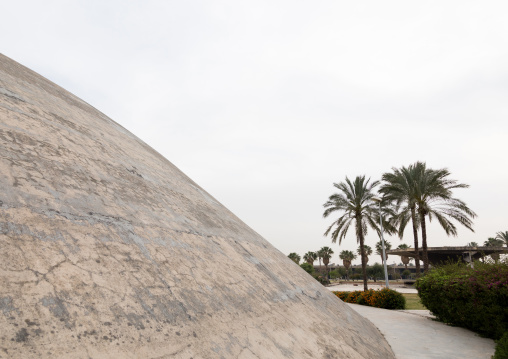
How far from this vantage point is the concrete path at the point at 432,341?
5.89 m

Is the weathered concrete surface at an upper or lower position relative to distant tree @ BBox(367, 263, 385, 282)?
upper

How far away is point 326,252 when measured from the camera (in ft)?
223

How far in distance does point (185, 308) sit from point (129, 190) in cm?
143

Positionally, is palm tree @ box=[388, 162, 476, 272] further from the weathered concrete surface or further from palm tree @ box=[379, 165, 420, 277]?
Answer: the weathered concrete surface

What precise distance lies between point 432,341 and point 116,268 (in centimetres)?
729

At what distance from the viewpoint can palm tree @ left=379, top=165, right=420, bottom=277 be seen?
20.4 metres

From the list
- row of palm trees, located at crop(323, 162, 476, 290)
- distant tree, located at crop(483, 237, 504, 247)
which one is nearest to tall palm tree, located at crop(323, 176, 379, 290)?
row of palm trees, located at crop(323, 162, 476, 290)

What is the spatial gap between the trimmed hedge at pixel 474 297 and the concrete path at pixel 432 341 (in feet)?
0.89

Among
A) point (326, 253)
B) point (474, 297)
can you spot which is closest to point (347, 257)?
point (326, 253)

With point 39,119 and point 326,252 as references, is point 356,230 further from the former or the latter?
point 326,252

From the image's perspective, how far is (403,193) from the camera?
20578 mm

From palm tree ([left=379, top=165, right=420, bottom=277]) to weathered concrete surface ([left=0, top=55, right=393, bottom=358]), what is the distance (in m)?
18.1

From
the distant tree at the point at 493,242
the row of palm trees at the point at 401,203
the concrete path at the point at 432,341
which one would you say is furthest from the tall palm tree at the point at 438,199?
the distant tree at the point at 493,242

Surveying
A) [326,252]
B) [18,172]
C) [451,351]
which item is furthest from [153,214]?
[326,252]
